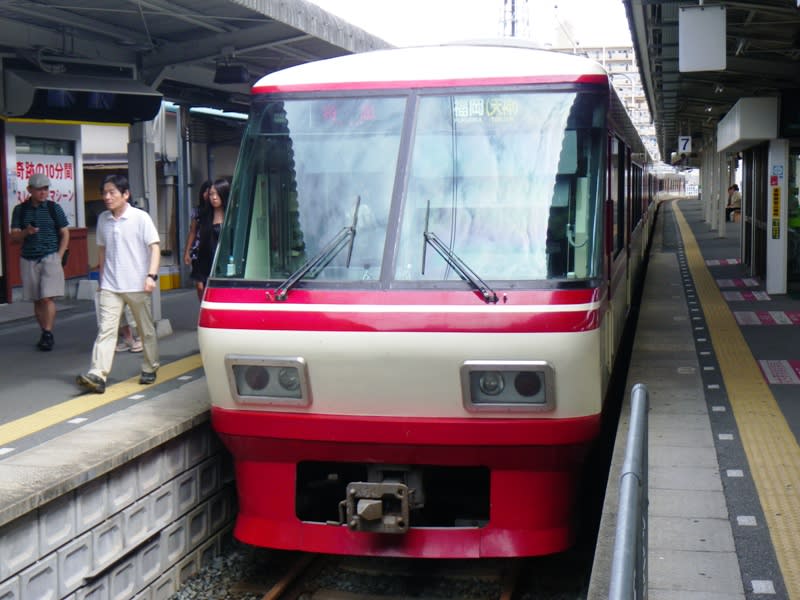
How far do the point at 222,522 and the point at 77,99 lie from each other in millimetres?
4967

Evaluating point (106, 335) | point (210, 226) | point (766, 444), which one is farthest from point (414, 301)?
point (210, 226)

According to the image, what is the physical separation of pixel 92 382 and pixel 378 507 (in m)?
2.92

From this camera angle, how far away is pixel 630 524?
9.16 ft

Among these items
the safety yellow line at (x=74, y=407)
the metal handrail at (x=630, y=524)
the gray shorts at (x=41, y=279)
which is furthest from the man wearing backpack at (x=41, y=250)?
the metal handrail at (x=630, y=524)

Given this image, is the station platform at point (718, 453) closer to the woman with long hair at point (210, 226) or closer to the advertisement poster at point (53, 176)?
the woman with long hair at point (210, 226)

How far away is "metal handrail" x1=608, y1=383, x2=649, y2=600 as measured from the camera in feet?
8.43

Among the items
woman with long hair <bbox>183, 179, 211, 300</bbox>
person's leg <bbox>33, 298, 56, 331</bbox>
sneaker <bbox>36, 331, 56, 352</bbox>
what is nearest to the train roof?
woman with long hair <bbox>183, 179, 211, 300</bbox>

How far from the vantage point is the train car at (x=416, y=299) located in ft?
17.9

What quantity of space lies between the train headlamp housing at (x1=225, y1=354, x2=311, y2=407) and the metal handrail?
7.06ft

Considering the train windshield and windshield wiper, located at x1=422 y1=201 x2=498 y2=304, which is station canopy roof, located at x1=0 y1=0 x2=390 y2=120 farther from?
windshield wiper, located at x1=422 y1=201 x2=498 y2=304

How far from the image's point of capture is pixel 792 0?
9.50 meters

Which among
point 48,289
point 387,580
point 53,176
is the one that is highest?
point 53,176

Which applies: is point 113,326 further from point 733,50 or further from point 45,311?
point 733,50

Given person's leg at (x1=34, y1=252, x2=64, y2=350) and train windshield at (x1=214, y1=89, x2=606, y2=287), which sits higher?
train windshield at (x1=214, y1=89, x2=606, y2=287)
